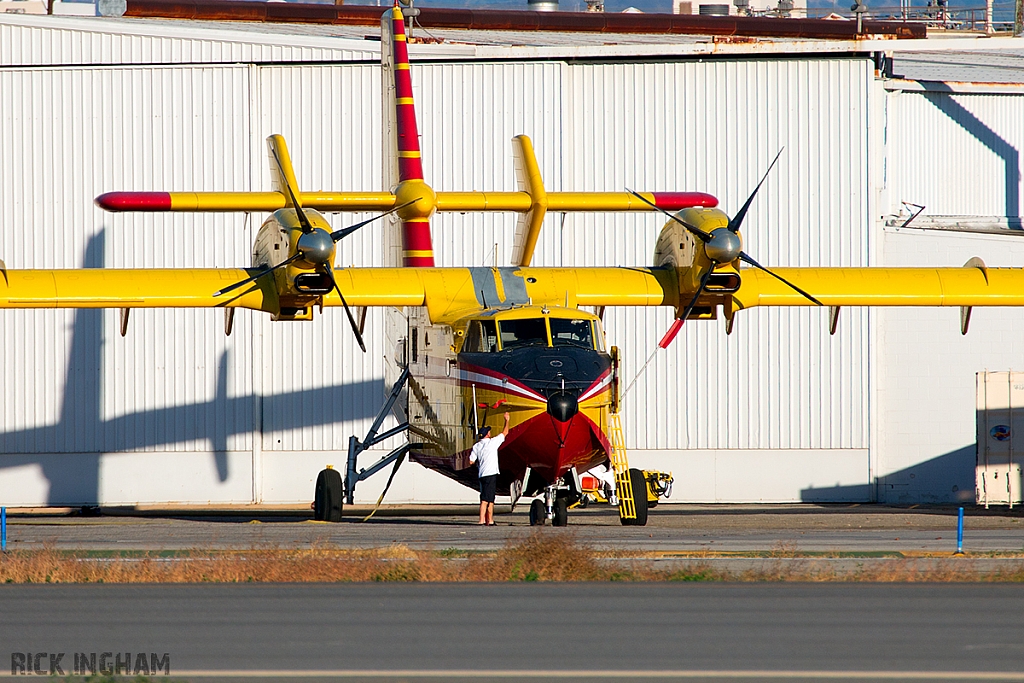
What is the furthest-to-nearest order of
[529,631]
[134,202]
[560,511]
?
1. [134,202]
2. [560,511]
3. [529,631]

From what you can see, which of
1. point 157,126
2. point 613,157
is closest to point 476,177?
point 613,157

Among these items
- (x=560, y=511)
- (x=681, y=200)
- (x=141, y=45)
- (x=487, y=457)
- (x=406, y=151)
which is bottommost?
(x=560, y=511)

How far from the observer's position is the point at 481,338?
16969 millimetres

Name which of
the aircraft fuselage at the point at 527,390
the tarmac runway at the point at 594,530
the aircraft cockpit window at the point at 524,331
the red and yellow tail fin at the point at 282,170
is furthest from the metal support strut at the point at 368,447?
the aircraft cockpit window at the point at 524,331

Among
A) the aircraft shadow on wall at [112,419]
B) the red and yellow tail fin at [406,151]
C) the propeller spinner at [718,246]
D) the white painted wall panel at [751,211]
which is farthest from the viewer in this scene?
the aircraft shadow on wall at [112,419]

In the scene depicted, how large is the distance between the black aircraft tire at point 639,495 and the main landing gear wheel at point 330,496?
5013 millimetres

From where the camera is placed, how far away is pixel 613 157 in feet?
84.6

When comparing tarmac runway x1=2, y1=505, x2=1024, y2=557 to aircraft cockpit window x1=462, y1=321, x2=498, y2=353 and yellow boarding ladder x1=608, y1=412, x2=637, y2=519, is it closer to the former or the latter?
yellow boarding ladder x1=608, y1=412, x2=637, y2=519

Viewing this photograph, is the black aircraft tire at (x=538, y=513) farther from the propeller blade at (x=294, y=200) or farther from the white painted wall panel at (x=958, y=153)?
the white painted wall panel at (x=958, y=153)

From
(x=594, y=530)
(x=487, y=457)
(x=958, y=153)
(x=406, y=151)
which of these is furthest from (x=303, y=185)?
(x=958, y=153)

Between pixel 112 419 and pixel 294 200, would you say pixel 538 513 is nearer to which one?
pixel 294 200

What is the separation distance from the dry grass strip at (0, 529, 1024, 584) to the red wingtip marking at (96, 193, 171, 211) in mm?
7735

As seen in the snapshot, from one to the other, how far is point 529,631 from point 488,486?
27.1 ft

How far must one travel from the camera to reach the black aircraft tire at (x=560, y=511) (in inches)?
648
